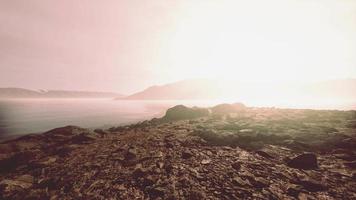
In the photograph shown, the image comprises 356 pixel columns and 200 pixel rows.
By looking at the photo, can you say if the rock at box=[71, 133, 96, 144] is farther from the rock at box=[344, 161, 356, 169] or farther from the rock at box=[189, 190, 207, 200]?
the rock at box=[344, 161, 356, 169]

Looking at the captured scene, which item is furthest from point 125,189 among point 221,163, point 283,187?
point 283,187

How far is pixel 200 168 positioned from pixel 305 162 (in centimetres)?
520

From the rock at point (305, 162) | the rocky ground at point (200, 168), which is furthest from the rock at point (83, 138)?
the rock at point (305, 162)

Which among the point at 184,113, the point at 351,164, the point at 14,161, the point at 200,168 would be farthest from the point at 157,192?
the point at 184,113

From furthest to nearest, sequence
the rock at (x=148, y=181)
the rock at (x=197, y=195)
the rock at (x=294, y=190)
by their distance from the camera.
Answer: the rock at (x=148, y=181), the rock at (x=197, y=195), the rock at (x=294, y=190)

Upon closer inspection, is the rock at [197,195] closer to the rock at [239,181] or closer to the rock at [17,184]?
the rock at [239,181]

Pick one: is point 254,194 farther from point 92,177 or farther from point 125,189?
point 92,177

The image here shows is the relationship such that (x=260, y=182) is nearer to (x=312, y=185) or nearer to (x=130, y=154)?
(x=312, y=185)

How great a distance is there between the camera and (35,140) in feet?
68.1

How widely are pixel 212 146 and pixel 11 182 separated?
11354mm

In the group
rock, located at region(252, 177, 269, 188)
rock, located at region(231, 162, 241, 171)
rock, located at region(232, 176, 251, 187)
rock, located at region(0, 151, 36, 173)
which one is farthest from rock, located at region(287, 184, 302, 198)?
rock, located at region(0, 151, 36, 173)

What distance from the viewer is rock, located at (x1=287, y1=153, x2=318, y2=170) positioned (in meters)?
9.43

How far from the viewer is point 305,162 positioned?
9539 mm

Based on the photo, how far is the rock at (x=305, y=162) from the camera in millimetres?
9430
